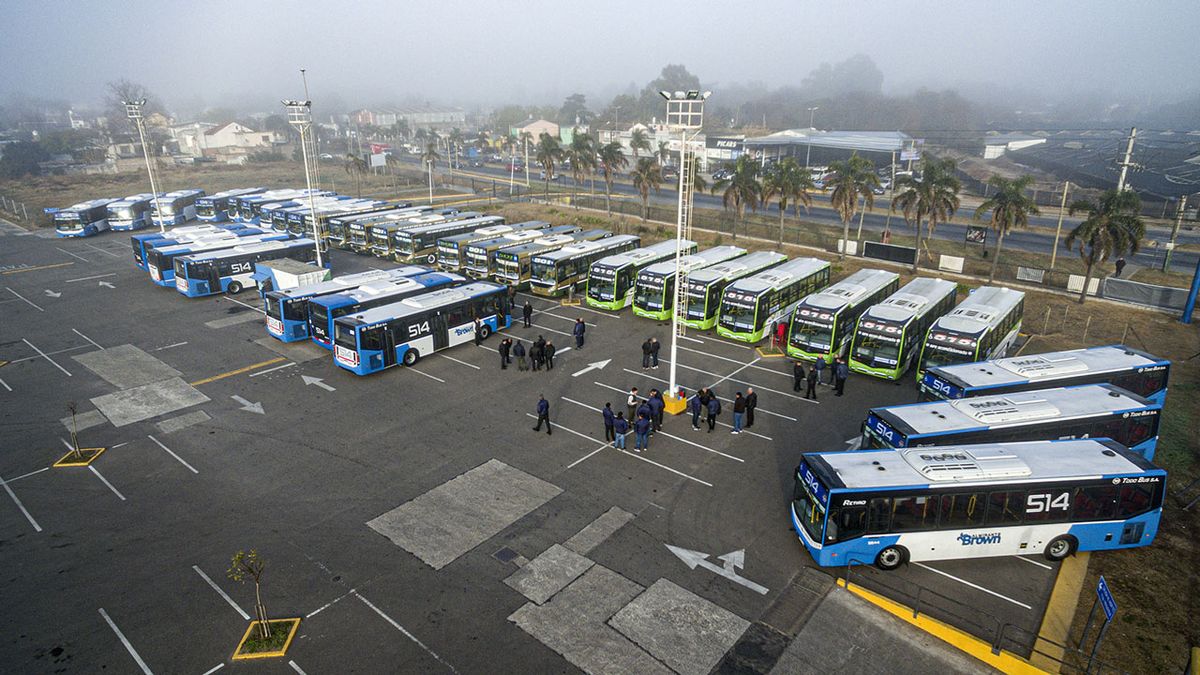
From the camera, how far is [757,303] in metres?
31.2

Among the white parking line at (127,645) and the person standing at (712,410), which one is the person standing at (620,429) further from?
the white parking line at (127,645)

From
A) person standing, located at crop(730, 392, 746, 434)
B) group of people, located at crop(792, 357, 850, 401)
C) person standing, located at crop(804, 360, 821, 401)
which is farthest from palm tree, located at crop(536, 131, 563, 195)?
person standing, located at crop(730, 392, 746, 434)

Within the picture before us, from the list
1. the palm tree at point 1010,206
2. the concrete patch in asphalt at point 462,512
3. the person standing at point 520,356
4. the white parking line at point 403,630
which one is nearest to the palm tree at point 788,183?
the palm tree at point 1010,206

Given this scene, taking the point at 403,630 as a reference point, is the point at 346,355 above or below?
above

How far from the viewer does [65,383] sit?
27562mm

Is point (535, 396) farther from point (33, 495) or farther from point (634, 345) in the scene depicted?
point (33, 495)

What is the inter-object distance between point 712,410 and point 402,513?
11.2 meters

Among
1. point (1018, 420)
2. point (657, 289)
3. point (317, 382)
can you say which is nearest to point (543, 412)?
point (317, 382)

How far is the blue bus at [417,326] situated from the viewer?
27.8 m

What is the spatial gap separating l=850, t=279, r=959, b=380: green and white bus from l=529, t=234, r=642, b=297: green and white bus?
1652 centimetres

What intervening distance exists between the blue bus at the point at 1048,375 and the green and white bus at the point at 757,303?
9.94 m

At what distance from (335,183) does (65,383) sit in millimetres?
78765

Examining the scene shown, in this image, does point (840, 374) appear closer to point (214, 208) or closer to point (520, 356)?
point (520, 356)

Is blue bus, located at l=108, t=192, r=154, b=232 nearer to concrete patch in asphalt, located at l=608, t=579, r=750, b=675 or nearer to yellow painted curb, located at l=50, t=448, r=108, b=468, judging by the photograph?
yellow painted curb, located at l=50, t=448, r=108, b=468
